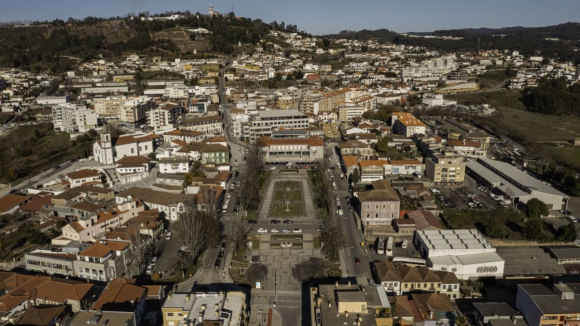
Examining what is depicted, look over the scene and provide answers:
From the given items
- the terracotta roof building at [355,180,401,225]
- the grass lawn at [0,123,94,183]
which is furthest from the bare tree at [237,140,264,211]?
the grass lawn at [0,123,94,183]

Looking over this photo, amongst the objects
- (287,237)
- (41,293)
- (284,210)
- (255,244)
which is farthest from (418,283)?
(41,293)

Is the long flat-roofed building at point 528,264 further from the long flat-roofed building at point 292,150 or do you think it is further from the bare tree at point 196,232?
the long flat-roofed building at point 292,150

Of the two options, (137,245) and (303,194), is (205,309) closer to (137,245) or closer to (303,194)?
(137,245)

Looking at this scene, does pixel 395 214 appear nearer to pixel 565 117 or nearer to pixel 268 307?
pixel 268 307

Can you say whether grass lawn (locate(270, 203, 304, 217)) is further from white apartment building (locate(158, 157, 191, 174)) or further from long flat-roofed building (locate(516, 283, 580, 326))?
long flat-roofed building (locate(516, 283, 580, 326))

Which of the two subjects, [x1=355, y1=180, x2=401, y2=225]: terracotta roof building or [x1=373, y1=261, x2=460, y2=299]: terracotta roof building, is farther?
[x1=355, y1=180, x2=401, y2=225]: terracotta roof building

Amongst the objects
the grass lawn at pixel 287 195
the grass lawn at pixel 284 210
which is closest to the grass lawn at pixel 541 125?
the grass lawn at pixel 287 195
